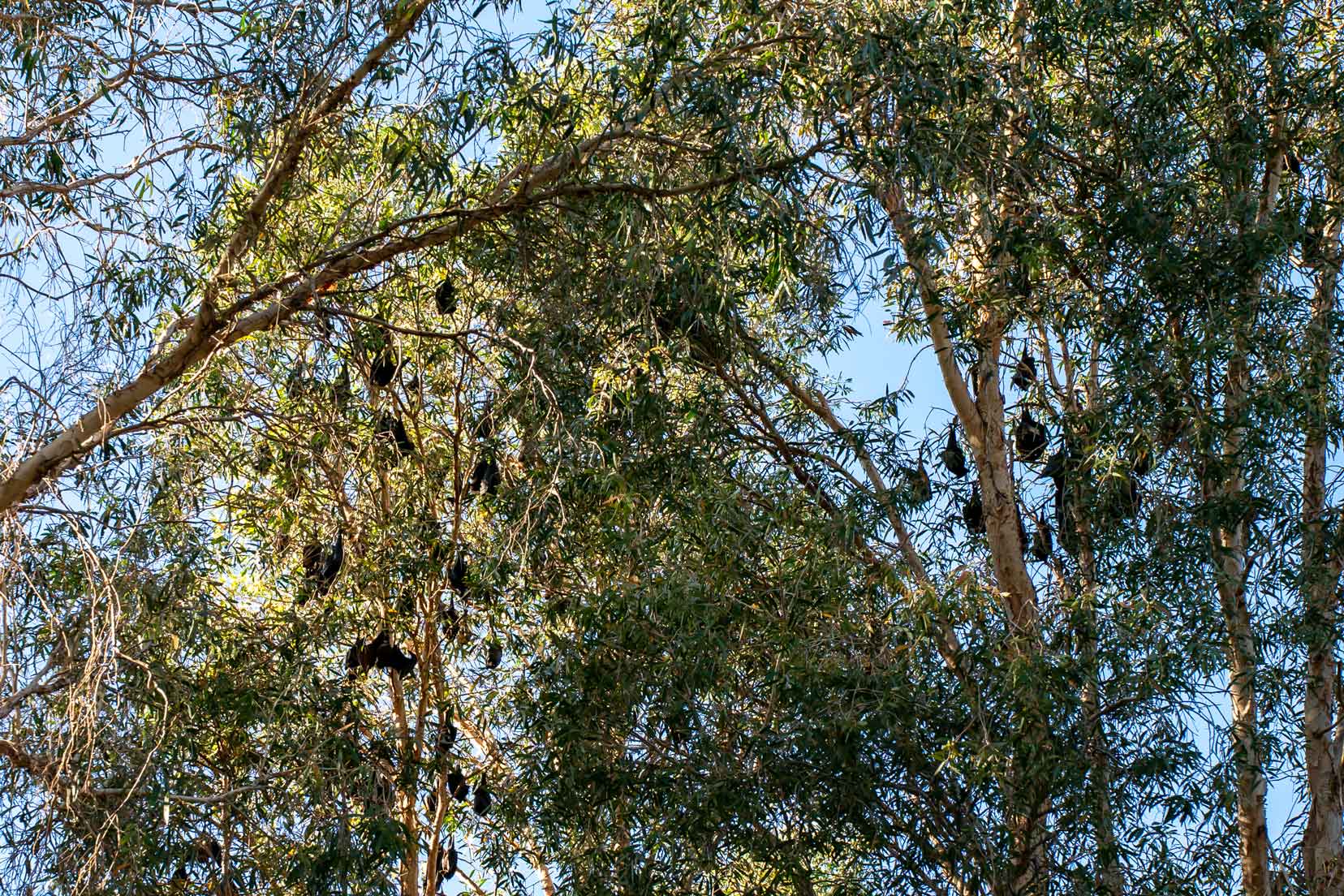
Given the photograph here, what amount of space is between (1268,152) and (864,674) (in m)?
2.70

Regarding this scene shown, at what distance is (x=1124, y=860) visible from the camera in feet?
17.9

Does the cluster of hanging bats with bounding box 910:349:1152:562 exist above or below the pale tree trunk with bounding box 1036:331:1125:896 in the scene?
above

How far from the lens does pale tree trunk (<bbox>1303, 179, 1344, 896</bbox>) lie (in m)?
5.52

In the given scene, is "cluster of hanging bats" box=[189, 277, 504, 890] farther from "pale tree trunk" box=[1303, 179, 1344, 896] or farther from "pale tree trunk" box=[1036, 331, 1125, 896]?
"pale tree trunk" box=[1303, 179, 1344, 896]

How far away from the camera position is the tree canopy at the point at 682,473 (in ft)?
17.5

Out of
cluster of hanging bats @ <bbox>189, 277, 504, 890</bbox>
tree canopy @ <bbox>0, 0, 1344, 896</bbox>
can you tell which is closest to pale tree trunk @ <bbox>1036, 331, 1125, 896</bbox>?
tree canopy @ <bbox>0, 0, 1344, 896</bbox>

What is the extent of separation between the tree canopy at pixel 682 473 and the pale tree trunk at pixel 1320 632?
0.02 meters

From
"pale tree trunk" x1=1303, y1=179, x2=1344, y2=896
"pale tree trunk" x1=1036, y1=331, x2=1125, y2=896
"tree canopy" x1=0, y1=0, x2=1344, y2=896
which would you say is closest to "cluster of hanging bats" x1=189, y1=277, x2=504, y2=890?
"tree canopy" x1=0, y1=0, x2=1344, y2=896

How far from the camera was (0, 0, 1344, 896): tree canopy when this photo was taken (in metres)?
5.32

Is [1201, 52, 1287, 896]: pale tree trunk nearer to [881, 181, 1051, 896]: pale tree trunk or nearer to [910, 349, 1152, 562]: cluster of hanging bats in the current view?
[910, 349, 1152, 562]: cluster of hanging bats

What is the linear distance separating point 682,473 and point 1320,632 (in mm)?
2356

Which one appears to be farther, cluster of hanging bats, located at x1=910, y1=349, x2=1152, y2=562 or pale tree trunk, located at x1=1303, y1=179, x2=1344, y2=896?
cluster of hanging bats, located at x1=910, y1=349, x2=1152, y2=562

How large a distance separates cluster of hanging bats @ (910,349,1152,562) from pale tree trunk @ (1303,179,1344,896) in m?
0.63

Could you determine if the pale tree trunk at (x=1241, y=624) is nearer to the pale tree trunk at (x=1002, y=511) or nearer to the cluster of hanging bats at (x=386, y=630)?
the pale tree trunk at (x=1002, y=511)
